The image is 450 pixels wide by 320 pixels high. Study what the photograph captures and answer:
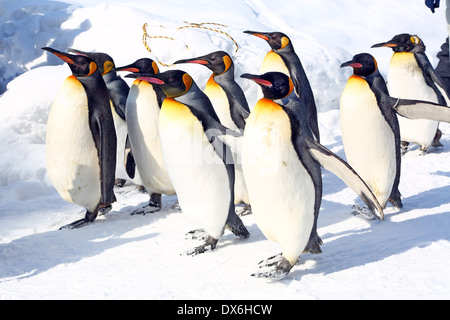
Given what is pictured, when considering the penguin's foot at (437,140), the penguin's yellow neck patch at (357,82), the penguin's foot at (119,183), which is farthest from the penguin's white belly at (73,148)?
the penguin's foot at (437,140)

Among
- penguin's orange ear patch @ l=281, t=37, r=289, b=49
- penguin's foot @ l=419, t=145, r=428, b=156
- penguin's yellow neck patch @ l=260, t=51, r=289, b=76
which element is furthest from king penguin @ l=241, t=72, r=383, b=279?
penguin's foot @ l=419, t=145, r=428, b=156

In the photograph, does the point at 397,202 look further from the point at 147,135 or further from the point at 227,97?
the point at 147,135

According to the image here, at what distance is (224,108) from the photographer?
3533mm

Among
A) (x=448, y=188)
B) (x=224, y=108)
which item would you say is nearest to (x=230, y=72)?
(x=224, y=108)

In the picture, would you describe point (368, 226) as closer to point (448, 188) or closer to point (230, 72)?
point (448, 188)

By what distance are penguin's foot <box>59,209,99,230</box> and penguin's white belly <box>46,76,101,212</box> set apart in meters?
0.07

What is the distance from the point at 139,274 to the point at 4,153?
103 inches

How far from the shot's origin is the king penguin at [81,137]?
3.17 metres

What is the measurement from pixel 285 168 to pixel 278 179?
0.05 meters

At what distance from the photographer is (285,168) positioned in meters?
2.28

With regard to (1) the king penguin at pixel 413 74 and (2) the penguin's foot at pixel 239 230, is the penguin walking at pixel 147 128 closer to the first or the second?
(2) the penguin's foot at pixel 239 230

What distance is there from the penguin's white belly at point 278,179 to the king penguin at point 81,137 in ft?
3.91

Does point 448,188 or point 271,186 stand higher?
point 271,186

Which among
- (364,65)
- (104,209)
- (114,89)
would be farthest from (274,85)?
(114,89)
